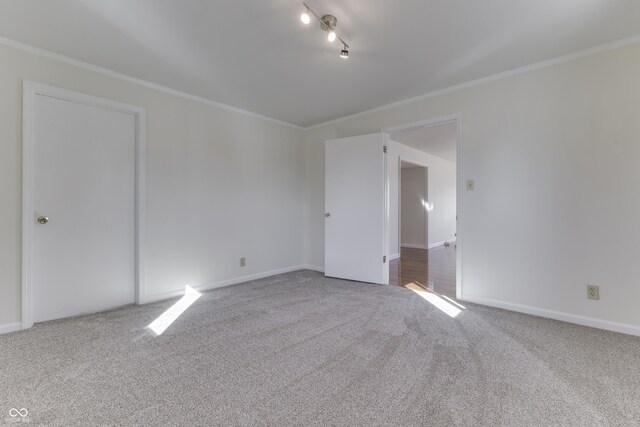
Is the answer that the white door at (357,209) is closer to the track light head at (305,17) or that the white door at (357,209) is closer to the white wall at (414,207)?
the track light head at (305,17)

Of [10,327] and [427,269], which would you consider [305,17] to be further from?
[427,269]

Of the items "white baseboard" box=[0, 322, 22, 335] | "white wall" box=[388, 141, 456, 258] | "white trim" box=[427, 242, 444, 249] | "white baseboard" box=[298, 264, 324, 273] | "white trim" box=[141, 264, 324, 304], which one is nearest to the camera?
"white baseboard" box=[0, 322, 22, 335]

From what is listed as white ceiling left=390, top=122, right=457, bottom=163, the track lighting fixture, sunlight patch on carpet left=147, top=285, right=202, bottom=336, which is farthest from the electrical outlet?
sunlight patch on carpet left=147, top=285, right=202, bottom=336

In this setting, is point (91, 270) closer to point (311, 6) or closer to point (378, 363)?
point (378, 363)

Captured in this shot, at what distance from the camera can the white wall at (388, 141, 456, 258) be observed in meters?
5.85

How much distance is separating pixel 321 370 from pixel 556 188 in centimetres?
256

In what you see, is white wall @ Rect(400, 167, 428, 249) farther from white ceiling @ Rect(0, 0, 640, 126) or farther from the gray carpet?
the gray carpet

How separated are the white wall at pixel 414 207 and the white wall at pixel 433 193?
0.16 meters

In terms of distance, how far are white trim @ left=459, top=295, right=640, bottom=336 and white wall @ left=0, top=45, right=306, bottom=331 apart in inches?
108

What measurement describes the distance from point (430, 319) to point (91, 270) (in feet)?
10.5

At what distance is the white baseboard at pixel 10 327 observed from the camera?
2.33 m

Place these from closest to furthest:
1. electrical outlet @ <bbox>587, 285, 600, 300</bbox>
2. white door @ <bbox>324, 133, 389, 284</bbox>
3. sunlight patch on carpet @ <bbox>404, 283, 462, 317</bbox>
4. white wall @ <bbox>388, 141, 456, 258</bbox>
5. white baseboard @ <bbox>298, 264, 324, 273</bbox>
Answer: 1. electrical outlet @ <bbox>587, 285, 600, 300</bbox>
2. sunlight patch on carpet @ <bbox>404, 283, 462, 317</bbox>
3. white door @ <bbox>324, 133, 389, 284</bbox>
4. white baseboard @ <bbox>298, 264, 324, 273</bbox>
5. white wall @ <bbox>388, 141, 456, 258</bbox>

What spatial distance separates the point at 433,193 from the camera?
7406mm

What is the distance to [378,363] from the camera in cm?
190
